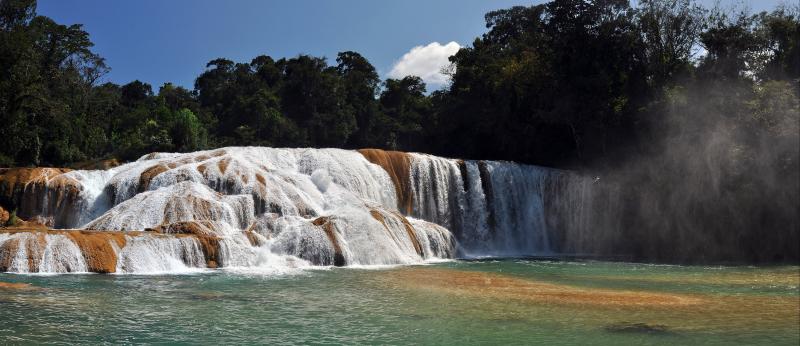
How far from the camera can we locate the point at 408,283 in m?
17.1

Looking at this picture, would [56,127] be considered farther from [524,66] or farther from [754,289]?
[754,289]

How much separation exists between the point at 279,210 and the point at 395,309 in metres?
12.5

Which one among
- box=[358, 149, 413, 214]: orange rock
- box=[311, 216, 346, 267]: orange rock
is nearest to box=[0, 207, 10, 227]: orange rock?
box=[311, 216, 346, 267]: orange rock

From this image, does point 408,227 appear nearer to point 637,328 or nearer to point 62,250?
point 62,250

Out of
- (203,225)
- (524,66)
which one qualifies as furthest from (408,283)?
(524,66)

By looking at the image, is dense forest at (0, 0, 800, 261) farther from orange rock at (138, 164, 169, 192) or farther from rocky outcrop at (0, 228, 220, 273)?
rocky outcrop at (0, 228, 220, 273)

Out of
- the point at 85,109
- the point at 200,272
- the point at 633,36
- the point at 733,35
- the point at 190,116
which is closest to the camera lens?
the point at 200,272

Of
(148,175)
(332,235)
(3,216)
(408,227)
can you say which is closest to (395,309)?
(332,235)

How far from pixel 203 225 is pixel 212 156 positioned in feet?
23.8

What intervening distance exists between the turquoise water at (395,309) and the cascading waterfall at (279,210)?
1.50 metres

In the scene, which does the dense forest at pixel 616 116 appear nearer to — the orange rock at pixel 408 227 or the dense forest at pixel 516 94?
the dense forest at pixel 516 94

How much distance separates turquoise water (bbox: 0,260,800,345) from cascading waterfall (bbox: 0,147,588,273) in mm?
1500

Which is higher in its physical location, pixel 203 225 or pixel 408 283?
pixel 203 225

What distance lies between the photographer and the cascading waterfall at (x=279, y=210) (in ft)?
61.7
